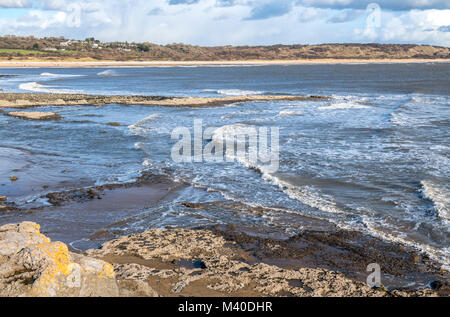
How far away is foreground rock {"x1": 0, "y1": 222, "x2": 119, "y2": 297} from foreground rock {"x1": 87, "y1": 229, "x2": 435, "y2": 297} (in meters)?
0.85

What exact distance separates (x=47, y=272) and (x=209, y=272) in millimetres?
2855

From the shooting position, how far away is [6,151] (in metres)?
18.3

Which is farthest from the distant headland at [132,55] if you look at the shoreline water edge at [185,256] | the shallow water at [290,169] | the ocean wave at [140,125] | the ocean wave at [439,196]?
the ocean wave at [439,196]

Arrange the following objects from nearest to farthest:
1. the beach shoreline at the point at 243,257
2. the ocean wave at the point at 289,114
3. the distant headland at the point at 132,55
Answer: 1. the beach shoreline at the point at 243,257
2. the ocean wave at the point at 289,114
3. the distant headland at the point at 132,55

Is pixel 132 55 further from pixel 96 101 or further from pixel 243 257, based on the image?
pixel 243 257

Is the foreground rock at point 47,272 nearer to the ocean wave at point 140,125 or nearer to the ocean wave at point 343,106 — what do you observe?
the ocean wave at point 140,125

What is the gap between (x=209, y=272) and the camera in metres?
7.13

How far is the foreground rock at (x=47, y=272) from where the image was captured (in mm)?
4820

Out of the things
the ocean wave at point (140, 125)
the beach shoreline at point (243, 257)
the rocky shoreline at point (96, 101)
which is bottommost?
the beach shoreline at point (243, 257)

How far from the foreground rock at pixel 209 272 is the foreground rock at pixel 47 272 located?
33.4 inches

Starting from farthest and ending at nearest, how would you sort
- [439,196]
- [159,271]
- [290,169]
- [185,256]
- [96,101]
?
[96,101] < [290,169] < [439,196] < [185,256] < [159,271]

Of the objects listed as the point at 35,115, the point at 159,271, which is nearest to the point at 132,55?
the point at 35,115

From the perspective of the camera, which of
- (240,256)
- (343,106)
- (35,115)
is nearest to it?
(240,256)

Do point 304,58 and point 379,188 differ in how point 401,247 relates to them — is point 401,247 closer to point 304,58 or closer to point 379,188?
point 379,188
